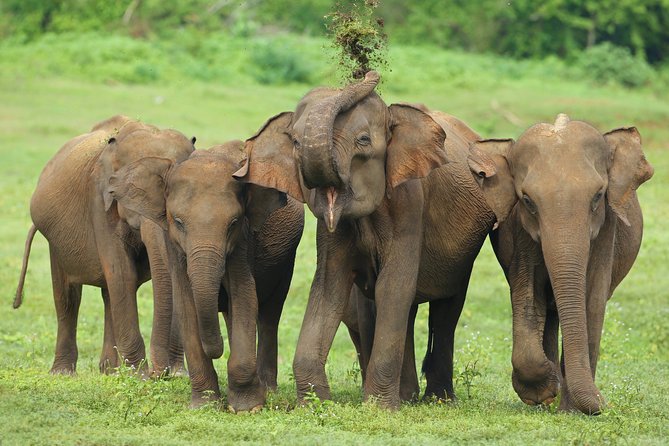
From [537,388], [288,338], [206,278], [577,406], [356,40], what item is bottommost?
[288,338]

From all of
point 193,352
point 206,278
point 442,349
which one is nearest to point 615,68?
point 442,349

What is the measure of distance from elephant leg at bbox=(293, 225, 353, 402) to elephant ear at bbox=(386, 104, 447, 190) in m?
0.58

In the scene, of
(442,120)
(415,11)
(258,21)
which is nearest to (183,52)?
(258,21)

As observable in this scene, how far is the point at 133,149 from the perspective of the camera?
1086 centimetres

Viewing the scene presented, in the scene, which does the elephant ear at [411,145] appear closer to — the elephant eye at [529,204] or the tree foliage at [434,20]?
Answer: the elephant eye at [529,204]

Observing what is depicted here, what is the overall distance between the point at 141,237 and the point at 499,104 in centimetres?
2038

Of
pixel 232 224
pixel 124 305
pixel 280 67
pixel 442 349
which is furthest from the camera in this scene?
pixel 280 67

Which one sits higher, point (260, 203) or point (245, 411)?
point (260, 203)

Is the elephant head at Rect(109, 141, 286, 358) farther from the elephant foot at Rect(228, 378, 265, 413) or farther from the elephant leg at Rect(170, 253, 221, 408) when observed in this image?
the elephant foot at Rect(228, 378, 265, 413)

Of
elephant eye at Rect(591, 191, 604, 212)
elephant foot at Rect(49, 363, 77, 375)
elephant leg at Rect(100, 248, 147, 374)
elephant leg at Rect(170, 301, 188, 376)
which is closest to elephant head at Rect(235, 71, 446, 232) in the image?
elephant eye at Rect(591, 191, 604, 212)

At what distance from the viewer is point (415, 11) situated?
4369 centimetres

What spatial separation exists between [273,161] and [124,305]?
219 centimetres

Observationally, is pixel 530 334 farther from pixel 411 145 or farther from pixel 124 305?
pixel 124 305

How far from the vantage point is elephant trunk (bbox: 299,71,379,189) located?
29.4 feet
